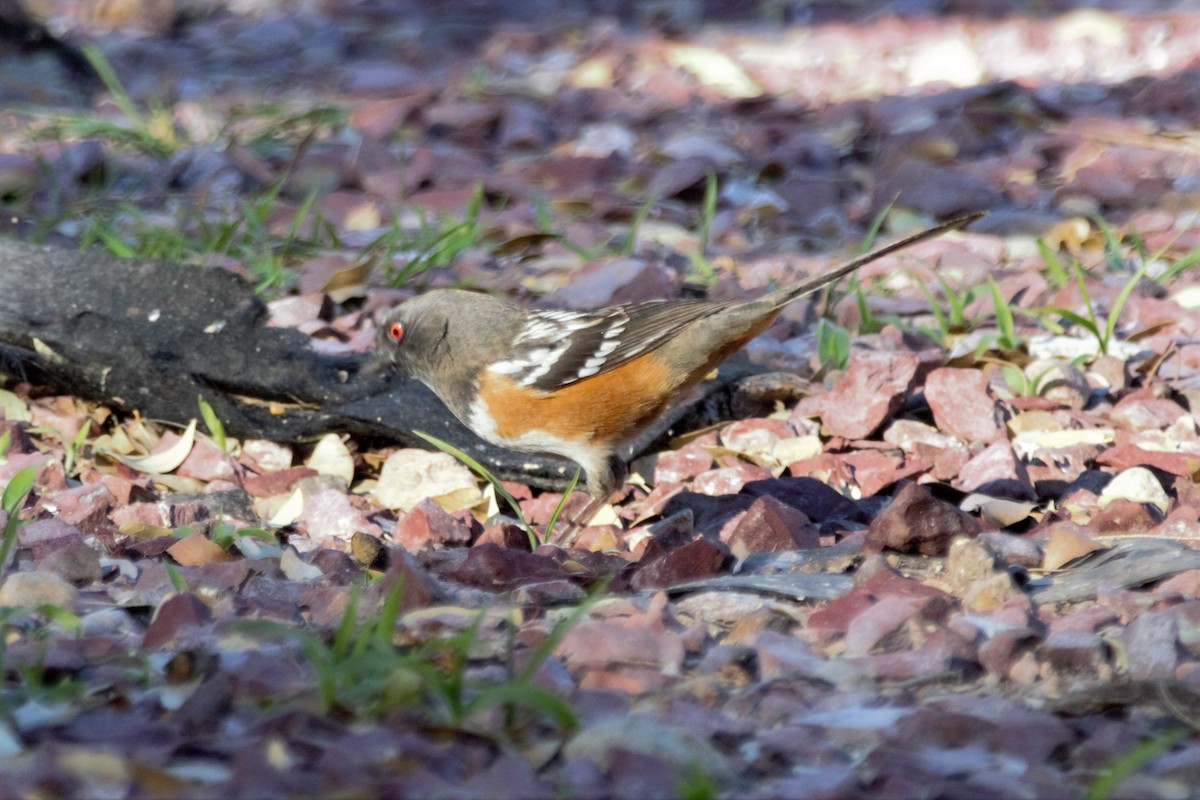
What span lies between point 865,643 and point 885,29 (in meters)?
7.06

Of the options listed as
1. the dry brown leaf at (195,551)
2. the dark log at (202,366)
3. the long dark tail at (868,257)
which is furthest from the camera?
the dark log at (202,366)

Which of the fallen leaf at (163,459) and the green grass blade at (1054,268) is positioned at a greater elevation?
the green grass blade at (1054,268)

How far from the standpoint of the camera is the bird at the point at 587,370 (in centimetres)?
385

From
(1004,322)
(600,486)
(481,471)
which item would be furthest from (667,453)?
(1004,322)

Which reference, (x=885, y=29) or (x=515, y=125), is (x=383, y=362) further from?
(x=885, y=29)

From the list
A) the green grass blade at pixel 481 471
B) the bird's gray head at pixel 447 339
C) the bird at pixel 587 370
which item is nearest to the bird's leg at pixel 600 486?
the bird at pixel 587 370

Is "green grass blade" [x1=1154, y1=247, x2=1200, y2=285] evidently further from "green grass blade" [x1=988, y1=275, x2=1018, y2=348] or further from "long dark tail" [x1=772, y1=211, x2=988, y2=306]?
"long dark tail" [x1=772, y1=211, x2=988, y2=306]

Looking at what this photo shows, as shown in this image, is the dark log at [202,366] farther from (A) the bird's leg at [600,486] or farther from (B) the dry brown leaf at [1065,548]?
(B) the dry brown leaf at [1065,548]

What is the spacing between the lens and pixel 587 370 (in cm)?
385

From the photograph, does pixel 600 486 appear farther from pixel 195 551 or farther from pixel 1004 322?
pixel 1004 322

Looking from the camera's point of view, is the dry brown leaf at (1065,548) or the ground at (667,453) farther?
the dry brown leaf at (1065,548)

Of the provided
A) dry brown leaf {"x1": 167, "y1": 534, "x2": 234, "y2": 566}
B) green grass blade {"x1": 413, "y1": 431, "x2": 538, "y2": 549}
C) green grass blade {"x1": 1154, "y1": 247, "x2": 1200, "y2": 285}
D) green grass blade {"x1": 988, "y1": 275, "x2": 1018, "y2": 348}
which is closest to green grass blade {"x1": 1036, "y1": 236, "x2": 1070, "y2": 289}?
green grass blade {"x1": 1154, "y1": 247, "x2": 1200, "y2": 285}

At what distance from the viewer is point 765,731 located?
2031 millimetres

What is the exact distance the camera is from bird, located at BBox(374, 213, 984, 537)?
3852 mm
